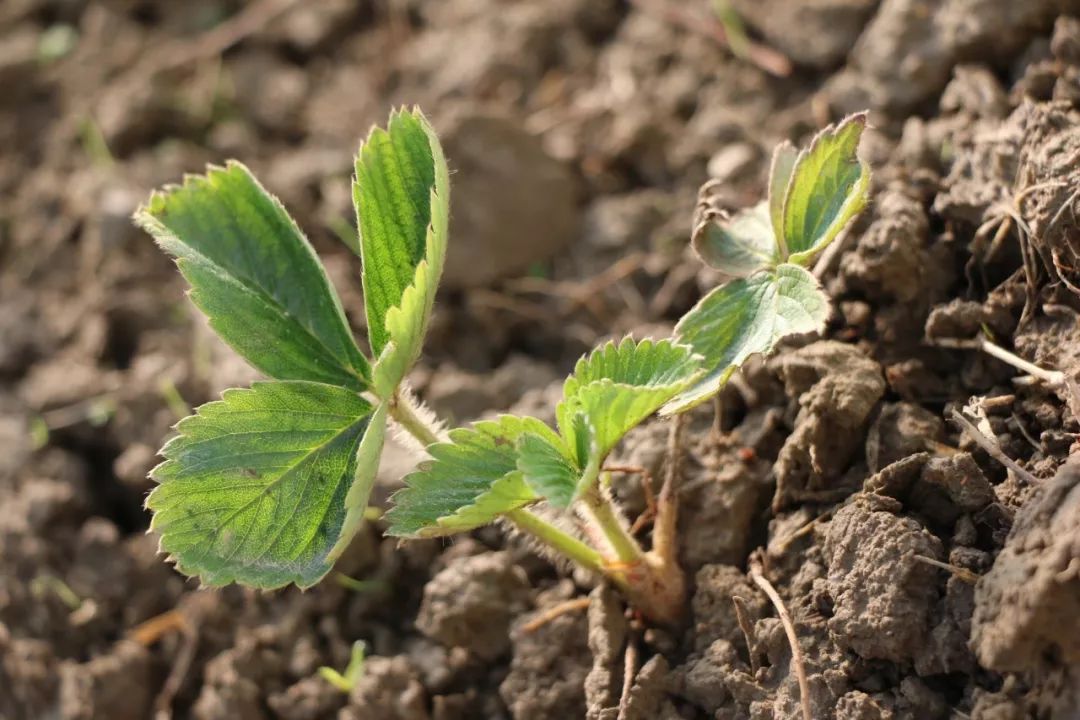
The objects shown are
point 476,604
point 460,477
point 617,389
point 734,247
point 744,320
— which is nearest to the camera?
point 617,389

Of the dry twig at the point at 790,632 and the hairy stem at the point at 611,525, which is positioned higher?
the hairy stem at the point at 611,525

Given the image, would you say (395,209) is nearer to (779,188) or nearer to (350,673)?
(779,188)

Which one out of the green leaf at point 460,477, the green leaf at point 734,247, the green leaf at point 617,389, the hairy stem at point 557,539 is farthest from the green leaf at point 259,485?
the green leaf at point 734,247

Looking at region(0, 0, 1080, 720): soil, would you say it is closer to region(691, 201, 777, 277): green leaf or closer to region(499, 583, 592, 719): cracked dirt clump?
region(499, 583, 592, 719): cracked dirt clump

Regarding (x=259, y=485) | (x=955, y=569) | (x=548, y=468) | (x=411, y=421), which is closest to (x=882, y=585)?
(x=955, y=569)

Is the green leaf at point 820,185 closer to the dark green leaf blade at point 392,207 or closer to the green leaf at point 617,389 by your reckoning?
the green leaf at point 617,389

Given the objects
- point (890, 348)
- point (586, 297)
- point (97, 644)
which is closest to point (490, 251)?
point (586, 297)
